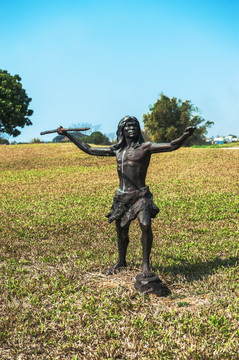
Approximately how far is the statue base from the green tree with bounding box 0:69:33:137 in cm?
3503

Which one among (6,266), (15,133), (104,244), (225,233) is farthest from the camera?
(15,133)

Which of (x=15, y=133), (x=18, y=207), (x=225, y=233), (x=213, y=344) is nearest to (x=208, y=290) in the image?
(x=213, y=344)

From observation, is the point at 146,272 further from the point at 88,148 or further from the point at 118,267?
the point at 88,148

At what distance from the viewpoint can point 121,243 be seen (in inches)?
204

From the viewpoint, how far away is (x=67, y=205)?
442 inches

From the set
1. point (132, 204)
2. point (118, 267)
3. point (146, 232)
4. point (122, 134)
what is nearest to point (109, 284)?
point (118, 267)

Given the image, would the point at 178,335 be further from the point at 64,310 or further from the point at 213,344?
the point at 64,310

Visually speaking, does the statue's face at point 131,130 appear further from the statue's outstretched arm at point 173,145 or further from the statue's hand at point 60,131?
the statue's hand at point 60,131

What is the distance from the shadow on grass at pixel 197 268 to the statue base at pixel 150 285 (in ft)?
2.29

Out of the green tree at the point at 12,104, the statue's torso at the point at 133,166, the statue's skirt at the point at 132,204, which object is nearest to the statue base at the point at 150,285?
the statue's skirt at the point at 132,204

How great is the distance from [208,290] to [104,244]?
9.02 feet

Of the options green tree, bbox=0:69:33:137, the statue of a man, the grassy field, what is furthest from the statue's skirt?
green tree, bbox=0:69:33:137

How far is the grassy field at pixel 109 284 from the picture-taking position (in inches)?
144

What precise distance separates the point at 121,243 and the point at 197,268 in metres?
1.41
